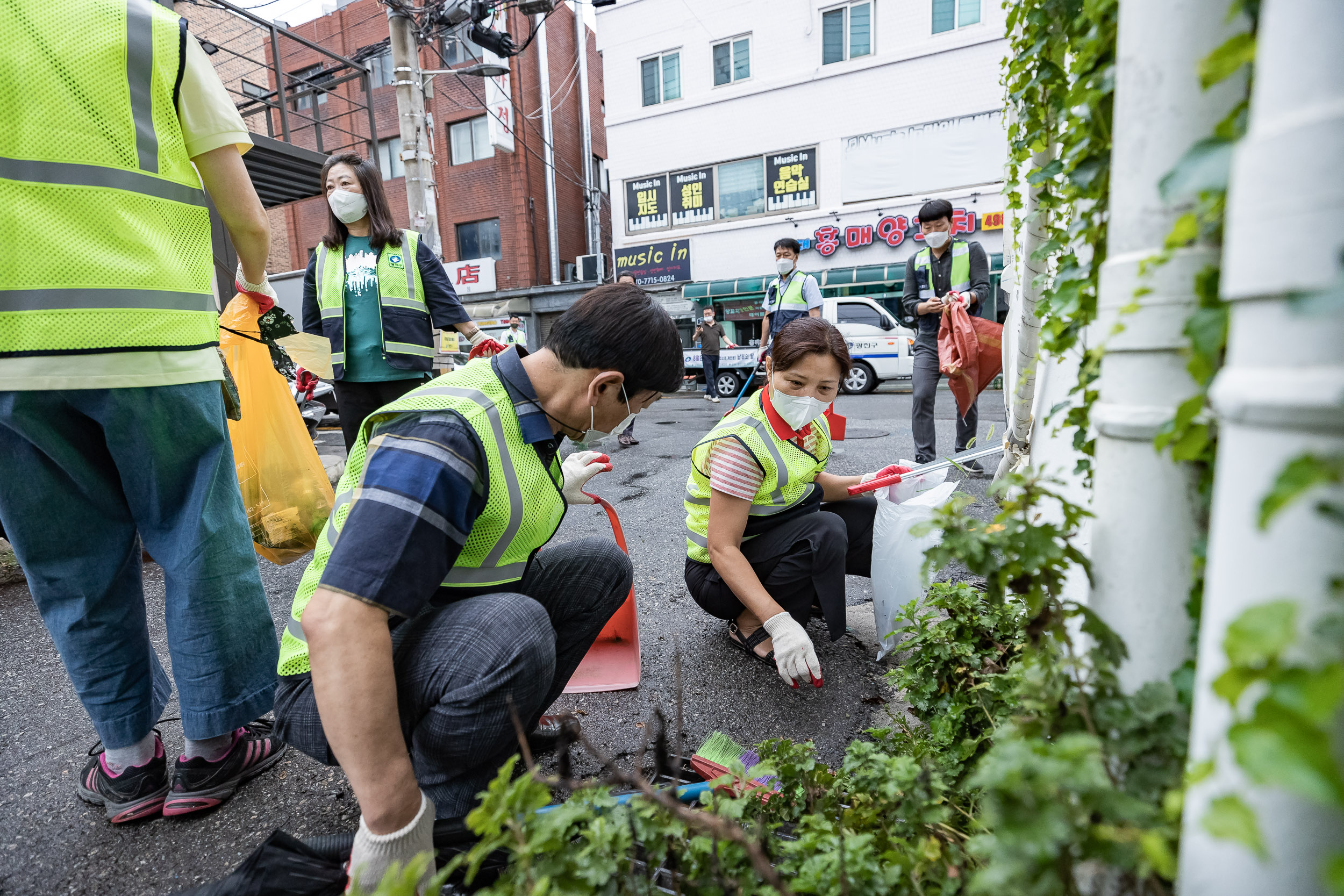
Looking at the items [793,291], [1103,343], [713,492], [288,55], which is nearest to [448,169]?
[288,55]

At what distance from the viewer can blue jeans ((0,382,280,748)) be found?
1464mm

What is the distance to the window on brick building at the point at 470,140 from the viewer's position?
18.4 metres

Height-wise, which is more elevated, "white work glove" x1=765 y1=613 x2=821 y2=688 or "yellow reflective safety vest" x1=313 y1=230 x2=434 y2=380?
"yellow reflective safety vest" x1=313 y1=230 x2=434 y2=380

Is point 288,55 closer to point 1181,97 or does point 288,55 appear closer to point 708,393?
point 708,393

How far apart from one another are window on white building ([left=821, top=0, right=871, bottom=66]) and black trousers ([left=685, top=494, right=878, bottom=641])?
15.8 m

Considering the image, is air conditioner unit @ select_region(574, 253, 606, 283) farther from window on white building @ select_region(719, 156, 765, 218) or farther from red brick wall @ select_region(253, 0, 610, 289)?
window on white building @ select_region(719, 156, 765, 218)

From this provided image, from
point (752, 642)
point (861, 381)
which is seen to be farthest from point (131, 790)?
point (861, 381)

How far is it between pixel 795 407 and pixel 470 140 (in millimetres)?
19158

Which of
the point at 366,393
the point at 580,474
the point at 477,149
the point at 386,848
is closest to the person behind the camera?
the point at 386,848

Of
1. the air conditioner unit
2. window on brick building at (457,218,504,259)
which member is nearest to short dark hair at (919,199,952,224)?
the air conditioner unit

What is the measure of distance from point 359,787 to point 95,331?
1.09m

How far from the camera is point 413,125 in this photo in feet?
24.0

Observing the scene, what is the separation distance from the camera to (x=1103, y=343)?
75cm

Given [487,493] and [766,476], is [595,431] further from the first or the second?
[766,476]
